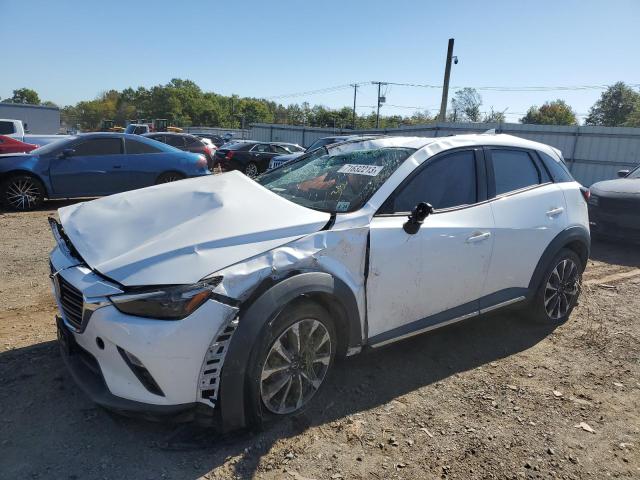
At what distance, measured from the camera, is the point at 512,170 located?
4.01 metres

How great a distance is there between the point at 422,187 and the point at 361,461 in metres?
1.80

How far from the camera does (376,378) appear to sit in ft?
11.1

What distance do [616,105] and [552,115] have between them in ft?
27.8

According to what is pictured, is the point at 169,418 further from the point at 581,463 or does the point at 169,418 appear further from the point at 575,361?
the point at 575,361

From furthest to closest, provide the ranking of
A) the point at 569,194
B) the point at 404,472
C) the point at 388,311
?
1. the point at 569,194
2. the point at 388,311
3. the point at 404,472

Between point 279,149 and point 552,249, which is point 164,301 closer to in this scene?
point 552,249

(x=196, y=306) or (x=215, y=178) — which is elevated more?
(x=215, y=178)

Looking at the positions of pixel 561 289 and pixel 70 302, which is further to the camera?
pixel 561 289

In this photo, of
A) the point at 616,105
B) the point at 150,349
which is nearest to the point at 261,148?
the point at 150,349

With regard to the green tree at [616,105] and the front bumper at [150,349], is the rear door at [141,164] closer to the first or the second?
the front bumper at [150,349]

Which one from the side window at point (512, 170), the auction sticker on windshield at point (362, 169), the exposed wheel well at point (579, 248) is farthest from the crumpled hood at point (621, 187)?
the auction sticker on windshield at point (362, 169)

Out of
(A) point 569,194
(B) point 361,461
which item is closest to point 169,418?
(B) point 361,461

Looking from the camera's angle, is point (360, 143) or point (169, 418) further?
point (360, 143)

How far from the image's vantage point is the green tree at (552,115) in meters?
65.7
